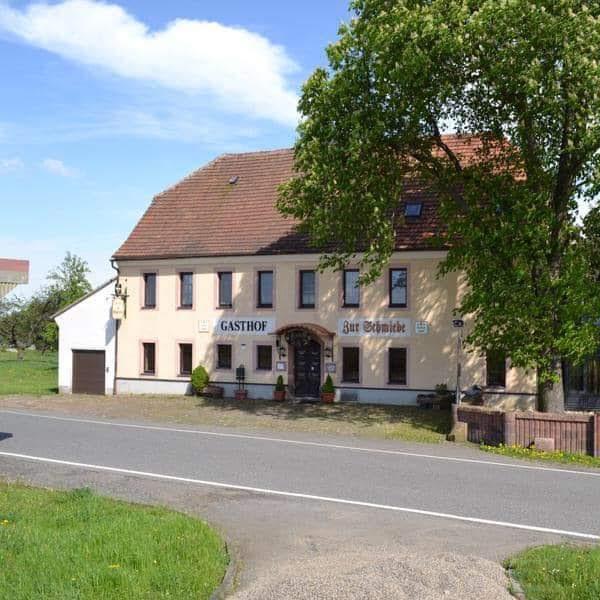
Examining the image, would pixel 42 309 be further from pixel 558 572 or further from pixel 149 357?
pixel 558 572

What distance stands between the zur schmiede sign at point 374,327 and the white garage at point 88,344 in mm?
10692

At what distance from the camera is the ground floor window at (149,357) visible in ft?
113

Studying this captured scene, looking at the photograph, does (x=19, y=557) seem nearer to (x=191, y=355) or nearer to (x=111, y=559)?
(x=111, y=559)

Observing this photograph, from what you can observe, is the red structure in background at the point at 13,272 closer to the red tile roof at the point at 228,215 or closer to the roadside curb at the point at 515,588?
the roadside curb at the point at 515,588

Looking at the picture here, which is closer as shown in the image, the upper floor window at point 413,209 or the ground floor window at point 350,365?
the upper floor window at point 413,209

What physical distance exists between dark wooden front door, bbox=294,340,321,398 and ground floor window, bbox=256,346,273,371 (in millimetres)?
1099

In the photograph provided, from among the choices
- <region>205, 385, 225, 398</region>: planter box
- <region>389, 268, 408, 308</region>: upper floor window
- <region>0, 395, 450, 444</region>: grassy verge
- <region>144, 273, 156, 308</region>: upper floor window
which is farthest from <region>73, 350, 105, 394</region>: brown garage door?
<region>389, 268, 408, 308</region>: upper floor window

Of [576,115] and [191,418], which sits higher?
[576,115]

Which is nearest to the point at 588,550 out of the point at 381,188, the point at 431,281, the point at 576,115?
the point at 576,115

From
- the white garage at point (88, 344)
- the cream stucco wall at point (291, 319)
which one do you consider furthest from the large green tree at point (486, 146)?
the white garage at point (88, 344)

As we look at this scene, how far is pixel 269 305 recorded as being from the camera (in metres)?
31.9

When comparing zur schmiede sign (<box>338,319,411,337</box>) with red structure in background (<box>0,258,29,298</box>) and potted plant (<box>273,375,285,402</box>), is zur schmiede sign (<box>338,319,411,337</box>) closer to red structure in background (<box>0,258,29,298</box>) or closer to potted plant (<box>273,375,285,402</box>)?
potted plant (<box>273,375,285,402</box>)

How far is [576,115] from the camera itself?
18453 mm

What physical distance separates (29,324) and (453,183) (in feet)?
181
